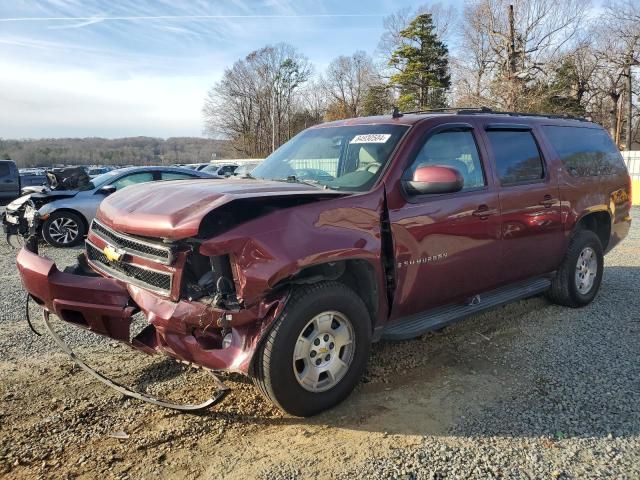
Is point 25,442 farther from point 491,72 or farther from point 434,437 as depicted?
point 491,72

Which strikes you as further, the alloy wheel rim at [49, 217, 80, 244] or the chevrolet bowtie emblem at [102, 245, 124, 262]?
the alloy wheel rim at [49, 217, 80, 244]

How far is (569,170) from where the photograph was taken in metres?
5.13

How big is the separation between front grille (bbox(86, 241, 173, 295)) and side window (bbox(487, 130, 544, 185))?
2924 millimetres

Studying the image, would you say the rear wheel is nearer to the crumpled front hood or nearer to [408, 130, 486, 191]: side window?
the crumpled front hood

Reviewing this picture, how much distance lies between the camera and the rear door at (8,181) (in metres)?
15.6

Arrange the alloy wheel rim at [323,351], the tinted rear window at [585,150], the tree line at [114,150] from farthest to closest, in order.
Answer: the tree line at [114,150] → the tinted rear window at [585,150] → the alloy wheel rim at [323,351]

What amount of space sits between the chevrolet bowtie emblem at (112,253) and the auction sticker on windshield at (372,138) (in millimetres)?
1978

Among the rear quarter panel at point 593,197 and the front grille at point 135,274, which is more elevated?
the rear quarter panel at point 593,197

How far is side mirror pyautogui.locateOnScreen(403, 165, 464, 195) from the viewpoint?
349cm

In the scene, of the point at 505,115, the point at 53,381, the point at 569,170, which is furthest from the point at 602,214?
the point at 53,381

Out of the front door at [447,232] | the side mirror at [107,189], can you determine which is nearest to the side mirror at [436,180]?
the front door at [447,232]

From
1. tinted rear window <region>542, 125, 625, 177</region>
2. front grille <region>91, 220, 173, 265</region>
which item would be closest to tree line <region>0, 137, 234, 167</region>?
tinted rear window <region>542, 125, 625, 177</region>

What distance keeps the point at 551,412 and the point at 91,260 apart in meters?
3.41

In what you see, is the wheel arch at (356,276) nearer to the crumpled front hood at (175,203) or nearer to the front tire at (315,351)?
the front tire at (315,351)
